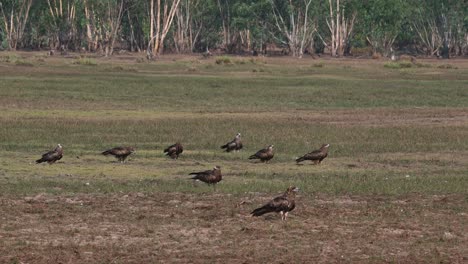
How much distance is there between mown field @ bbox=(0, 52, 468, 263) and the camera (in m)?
14.2

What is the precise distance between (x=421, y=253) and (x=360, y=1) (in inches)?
3539

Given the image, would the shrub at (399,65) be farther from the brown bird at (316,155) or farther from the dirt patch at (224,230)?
the dirt patch at (224,230)

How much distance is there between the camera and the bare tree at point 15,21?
104 metres

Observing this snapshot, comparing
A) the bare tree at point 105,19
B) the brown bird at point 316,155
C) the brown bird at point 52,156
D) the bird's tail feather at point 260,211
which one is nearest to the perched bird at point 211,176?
the bird's tail feather at point 260,211

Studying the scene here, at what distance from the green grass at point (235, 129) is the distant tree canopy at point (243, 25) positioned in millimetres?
41466

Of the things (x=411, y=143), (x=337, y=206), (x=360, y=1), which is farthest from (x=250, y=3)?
(x=337, y=206)

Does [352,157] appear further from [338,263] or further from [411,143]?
[338,263]

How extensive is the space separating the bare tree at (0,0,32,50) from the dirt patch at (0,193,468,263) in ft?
288

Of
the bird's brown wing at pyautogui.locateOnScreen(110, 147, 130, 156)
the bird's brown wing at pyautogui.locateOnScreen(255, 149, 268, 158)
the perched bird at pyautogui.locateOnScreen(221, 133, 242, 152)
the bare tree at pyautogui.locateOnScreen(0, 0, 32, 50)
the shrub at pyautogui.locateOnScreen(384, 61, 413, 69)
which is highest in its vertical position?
the bird's brown wing at pyautogui.locateOnScreen(110, 147, 130, 156)

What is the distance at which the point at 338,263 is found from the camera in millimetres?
13234

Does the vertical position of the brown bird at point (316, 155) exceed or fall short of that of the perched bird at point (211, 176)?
it falls short

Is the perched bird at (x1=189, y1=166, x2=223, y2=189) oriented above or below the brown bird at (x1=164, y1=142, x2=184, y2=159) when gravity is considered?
above

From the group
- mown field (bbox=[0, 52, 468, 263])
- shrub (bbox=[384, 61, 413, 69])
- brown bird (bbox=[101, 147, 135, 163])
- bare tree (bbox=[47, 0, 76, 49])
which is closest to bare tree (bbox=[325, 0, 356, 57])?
shrub (bbox=[384, 61, 413, 69])

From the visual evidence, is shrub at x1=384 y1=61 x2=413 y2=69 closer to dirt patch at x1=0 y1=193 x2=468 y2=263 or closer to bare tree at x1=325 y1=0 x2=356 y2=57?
bare tree at x1=325 y1=0 x2=356 y2=57
